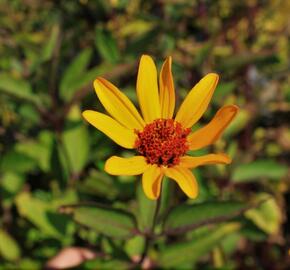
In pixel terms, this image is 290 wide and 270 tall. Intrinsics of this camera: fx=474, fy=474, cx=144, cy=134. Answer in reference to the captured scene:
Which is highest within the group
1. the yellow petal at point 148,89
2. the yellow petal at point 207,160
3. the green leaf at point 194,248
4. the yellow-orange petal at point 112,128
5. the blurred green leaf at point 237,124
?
the blurred green leaf at point 237,124

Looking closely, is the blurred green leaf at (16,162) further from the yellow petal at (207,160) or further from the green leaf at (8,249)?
the yellow petal at (207,160)

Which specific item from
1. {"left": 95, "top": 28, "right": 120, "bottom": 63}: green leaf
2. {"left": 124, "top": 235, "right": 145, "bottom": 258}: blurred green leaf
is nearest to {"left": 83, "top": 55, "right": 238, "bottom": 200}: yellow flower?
{"left": 124, "top": 235, "right": 145, "bottom": 258}: blurred green leaf

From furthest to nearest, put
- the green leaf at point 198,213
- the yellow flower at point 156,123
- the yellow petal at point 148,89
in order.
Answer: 1. the green leaf at point 198,213
2. the yellow petal at point 148,89
3. the yellow flower at point 156,123

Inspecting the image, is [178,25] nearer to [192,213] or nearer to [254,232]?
[254,232]

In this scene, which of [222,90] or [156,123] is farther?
[222,90]

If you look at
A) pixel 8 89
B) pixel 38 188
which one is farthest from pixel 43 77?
pixel 38 188

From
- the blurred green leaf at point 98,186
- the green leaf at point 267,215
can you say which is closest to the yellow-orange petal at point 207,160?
the blurred green leaf at point 98,186

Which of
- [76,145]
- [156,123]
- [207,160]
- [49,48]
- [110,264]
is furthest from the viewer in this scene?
[49,48]

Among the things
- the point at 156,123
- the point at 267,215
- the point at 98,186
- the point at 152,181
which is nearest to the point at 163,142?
the point at 156,123

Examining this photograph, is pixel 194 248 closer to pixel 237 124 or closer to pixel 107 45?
pixel 237 124
